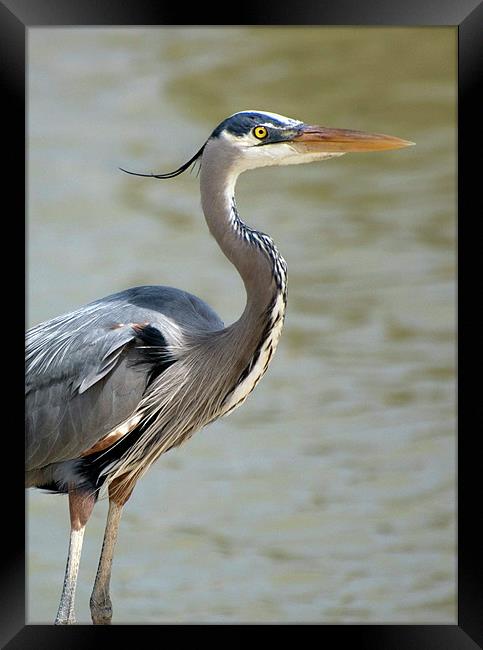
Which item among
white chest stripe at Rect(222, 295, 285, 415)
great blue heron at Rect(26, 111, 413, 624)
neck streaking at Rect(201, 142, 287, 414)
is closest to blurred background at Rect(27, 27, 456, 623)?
great blue heron at Rect(26, 111, 413, 624)

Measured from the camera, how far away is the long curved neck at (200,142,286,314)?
12.1ft

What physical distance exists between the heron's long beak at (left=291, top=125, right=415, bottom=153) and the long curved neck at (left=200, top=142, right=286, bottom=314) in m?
0.21

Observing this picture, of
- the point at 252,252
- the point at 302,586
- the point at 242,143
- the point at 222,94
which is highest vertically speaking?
the point at 222,94

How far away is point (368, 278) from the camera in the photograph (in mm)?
8805

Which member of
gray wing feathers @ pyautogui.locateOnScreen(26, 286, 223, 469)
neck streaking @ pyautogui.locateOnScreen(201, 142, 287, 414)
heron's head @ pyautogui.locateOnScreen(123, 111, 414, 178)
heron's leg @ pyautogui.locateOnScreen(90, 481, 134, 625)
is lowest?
heron's leg @ pyautogui.locateOnScreen(90, 481, 134, 625)

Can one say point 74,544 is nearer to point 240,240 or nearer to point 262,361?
point 262,361

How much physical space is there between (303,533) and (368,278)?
288cm

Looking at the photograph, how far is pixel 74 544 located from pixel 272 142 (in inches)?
50.0

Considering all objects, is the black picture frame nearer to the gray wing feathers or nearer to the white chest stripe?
the gray wing feathers

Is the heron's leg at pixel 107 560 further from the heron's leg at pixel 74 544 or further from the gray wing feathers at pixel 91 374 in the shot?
the gray wing feathers at pixel 91 374

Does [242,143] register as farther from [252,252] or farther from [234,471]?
[234,471]

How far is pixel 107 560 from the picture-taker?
4.04 metres
